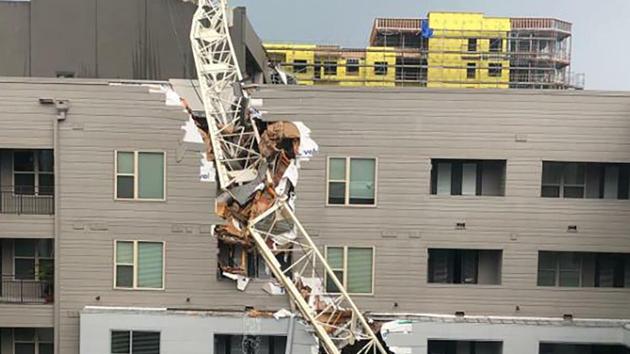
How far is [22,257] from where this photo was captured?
16.7 metres

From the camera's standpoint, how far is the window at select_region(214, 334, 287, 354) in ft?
52.5

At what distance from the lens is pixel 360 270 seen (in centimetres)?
1570

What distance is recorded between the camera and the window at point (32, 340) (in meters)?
16.5

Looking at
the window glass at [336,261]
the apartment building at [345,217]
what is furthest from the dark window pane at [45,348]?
the window glass at [336,261]

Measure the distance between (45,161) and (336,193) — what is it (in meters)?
8.82

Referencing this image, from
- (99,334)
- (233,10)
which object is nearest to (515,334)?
(99,334)

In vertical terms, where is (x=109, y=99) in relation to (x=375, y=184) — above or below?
above

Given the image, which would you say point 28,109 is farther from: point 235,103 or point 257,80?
point 257,80

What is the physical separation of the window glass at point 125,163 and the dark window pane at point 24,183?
3.10 meters

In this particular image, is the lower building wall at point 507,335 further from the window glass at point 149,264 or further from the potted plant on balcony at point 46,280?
the potted plant on balcony at point 46,280

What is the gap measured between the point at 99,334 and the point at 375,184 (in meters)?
8.85

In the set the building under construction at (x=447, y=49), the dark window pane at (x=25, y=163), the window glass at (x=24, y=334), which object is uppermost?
the building under construction at (x=447, y=49)

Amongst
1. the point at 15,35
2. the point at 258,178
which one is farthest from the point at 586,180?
the point at 15,35

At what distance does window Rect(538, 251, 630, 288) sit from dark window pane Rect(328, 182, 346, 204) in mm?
6168
